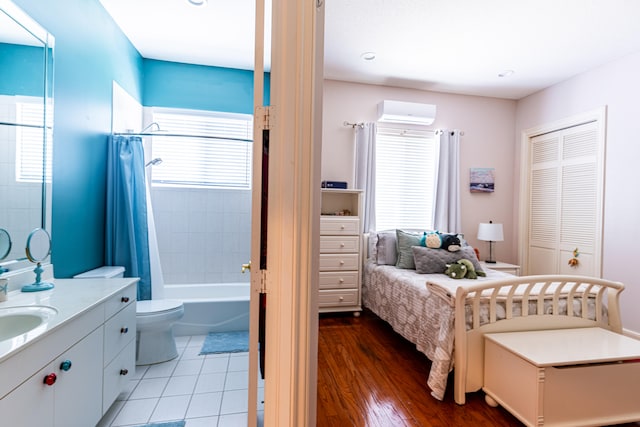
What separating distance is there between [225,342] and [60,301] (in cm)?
151

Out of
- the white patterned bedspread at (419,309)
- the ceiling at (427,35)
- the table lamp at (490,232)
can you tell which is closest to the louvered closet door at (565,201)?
the table lamp at (490,232)

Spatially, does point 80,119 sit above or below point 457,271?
above

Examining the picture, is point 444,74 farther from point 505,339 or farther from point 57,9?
point 57,9

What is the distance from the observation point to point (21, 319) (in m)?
1.27

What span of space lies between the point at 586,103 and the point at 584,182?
2.80ft

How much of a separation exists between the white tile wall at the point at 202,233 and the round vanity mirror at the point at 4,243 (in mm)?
1896

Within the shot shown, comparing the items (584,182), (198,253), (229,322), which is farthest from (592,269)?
(198,253)

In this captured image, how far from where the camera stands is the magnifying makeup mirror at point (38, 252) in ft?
5.14

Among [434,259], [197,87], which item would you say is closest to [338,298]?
[434,259]

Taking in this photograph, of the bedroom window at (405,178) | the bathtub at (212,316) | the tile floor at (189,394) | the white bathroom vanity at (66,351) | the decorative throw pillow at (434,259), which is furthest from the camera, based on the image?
the bedroom window at (405,178)

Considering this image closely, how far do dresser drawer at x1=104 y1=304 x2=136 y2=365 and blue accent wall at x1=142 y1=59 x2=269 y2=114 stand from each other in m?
2.34

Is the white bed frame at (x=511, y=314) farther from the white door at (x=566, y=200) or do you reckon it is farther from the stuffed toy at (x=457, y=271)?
the white door at (x=566, y=200)

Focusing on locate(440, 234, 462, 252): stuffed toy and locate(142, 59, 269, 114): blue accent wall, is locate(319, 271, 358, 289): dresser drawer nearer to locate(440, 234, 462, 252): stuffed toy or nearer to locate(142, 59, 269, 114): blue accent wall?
locate(440, 234, 462, 252): stuffed toy

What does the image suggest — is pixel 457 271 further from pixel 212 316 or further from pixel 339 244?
pixel 212 316
